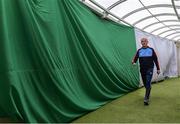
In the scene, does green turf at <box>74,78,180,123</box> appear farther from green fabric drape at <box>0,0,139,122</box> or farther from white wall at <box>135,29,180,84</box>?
white wall at <box>135,29,180,84</box>

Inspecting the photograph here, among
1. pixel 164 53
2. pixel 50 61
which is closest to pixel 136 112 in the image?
pixel 50 61

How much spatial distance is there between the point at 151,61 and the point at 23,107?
3820 millimetres

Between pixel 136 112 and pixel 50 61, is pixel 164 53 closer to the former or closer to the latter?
pixel 136 112

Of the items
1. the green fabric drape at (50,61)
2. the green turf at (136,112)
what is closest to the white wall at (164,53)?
the green turf at (136,112)

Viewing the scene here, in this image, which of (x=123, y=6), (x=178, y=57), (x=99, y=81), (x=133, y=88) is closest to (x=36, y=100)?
(x=99, y=81)

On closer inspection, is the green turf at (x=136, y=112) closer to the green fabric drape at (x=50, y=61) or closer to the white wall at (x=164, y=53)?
the green fabric drape at (x=50, y=61)

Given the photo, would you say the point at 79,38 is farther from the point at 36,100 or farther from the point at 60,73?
the point at 36,100

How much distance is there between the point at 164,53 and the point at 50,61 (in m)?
10.7

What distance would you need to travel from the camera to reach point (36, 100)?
4160mm

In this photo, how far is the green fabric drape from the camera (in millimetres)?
3795

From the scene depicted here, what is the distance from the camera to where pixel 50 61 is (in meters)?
4.40

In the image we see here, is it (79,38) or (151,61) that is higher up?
(79,38)

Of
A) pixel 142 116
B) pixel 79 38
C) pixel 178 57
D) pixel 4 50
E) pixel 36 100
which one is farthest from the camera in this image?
pixel 178 57

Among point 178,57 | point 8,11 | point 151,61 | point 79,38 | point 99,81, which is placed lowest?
point 178,57
